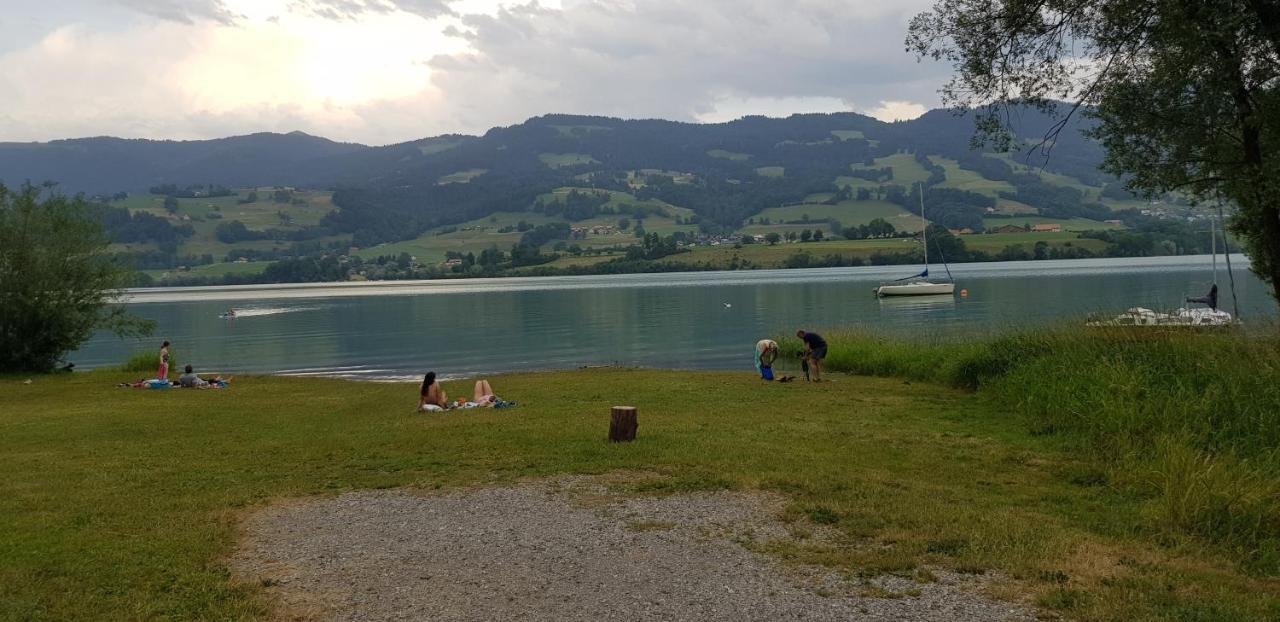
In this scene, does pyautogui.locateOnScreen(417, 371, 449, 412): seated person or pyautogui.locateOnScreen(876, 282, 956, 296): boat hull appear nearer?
pyautogui.locateOnScreen(417, 371, 449, 412): seated person

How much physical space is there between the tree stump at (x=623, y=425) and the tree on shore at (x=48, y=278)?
30484mm

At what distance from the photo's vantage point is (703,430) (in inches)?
626

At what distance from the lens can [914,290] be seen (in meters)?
88.2

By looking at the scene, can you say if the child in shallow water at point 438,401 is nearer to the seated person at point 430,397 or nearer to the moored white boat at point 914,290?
the seated person at point 430,397

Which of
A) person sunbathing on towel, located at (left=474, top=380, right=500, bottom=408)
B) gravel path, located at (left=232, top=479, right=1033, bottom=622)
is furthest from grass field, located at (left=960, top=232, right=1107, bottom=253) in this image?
gravel path, located at (left=232, top=479, right=1033, bottom=622)

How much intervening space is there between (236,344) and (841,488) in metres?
61.0

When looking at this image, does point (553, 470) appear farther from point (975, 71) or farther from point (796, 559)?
point (975, 71)

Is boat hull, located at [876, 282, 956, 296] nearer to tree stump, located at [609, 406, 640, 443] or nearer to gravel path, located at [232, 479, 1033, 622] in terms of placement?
tree stump, located at [609, 406, 640, 443]

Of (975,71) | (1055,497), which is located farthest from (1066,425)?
(975,71)

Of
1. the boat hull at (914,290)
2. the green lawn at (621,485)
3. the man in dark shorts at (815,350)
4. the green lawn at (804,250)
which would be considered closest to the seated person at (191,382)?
the green lawn at (621,485)

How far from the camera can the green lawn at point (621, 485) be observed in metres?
7.47

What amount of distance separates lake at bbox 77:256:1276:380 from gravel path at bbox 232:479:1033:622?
20.3 metres

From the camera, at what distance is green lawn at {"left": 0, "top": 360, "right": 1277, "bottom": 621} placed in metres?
7.47

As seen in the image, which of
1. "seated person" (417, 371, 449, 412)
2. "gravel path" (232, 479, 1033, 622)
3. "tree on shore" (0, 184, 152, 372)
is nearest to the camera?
"gravel path" (232, 479, 1033, 622)
